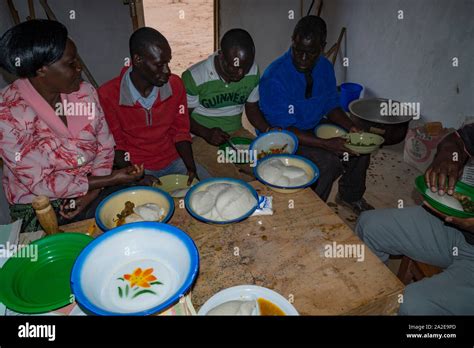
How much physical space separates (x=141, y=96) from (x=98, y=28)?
10.6 feet

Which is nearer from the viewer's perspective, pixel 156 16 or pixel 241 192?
pixel 241 192

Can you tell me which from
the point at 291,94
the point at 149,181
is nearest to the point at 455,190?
the point at 291,94

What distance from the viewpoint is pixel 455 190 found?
224 centimetres

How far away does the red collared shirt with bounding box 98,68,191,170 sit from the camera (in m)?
2.86

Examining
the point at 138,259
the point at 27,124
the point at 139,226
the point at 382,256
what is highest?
the point at 27,124

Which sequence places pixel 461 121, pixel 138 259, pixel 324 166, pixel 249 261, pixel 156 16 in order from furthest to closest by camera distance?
pixel 156 16, pixel 461 121, pixel 324 166, pixel 249 261, pixel 138 259

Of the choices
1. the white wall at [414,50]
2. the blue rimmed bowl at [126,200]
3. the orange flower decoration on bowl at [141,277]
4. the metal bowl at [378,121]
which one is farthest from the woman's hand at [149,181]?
the white wall at [414,50]

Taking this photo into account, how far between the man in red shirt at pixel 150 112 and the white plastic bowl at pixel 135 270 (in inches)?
54.9

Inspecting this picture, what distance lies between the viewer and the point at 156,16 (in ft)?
35.9

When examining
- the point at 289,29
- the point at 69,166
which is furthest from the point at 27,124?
the point at 289,29

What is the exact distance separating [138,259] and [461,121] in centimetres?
426

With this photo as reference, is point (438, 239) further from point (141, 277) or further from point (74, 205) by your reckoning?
point (74, 205)
